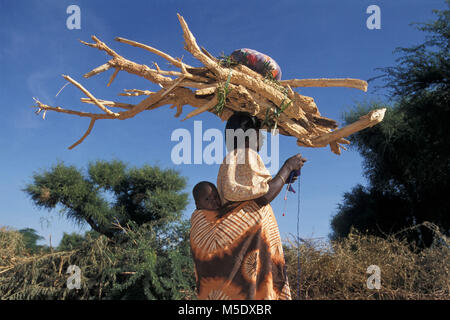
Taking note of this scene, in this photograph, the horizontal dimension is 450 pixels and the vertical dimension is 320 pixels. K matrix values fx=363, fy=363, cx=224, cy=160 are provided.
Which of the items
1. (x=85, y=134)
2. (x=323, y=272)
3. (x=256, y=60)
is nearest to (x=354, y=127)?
(x=256, y=60)

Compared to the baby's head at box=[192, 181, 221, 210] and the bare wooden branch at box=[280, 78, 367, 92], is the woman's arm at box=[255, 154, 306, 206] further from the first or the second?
the bare wooden branch at box=[280, 78, 367, 92]

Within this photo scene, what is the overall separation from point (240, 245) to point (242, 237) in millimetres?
83

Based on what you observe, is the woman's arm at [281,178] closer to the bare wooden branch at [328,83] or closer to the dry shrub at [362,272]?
the bare wooden branch at [328,83]

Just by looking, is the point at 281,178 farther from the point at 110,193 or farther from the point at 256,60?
the point at 110,193

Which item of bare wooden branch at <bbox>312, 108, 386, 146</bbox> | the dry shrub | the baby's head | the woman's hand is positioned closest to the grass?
the dry shrub

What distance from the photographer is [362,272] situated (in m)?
6.96

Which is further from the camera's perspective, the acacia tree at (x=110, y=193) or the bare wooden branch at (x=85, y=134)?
the acacia tree at (x=110, y=193)

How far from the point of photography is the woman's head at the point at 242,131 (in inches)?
166

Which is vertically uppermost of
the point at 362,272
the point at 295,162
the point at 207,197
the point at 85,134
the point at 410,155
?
the point at 410,155

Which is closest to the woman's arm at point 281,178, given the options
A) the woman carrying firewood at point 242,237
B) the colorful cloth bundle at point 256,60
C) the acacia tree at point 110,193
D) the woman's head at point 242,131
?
the woman carrying firewood at point 242,237

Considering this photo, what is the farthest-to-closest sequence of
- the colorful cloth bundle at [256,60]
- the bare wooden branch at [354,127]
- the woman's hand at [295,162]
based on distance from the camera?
the colorful cloth bundle at [256,60]
the bare wooden branch at [354,127]
the woman's hand at [295,162]

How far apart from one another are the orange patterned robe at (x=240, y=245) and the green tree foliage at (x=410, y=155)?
6448 mm

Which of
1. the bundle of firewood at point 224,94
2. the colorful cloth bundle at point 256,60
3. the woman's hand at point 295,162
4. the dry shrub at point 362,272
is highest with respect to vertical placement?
the colorful cloth bundle at point 256,60

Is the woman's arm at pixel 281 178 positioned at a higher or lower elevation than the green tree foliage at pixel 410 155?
lower
